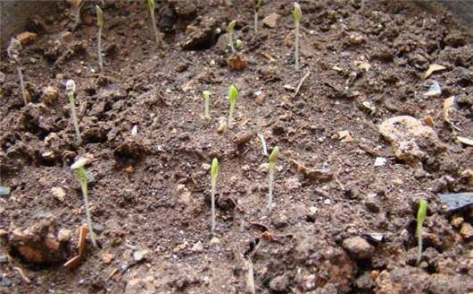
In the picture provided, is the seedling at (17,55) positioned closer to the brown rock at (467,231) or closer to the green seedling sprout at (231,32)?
the green seedling sprout at (231,32)

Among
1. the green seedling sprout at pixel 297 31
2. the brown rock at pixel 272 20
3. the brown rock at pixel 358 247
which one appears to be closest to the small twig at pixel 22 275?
the brown rock at pixel 358 247

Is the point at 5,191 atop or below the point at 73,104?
below

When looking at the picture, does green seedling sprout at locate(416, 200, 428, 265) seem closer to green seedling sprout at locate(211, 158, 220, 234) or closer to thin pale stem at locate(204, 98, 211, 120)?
green seedling sprout at locate(211, 158, 220, 234)

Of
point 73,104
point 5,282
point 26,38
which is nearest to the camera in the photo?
point 5,282

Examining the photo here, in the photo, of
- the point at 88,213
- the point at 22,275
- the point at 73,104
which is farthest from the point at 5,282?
the point at 73,104

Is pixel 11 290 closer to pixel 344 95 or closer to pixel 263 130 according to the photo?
pixel 263 130

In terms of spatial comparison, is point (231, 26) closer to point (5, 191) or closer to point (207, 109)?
point (207, 109)

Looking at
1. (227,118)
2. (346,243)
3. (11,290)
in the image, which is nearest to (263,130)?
(227,118)

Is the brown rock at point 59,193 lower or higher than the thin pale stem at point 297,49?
lower

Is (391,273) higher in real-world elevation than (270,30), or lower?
lower
